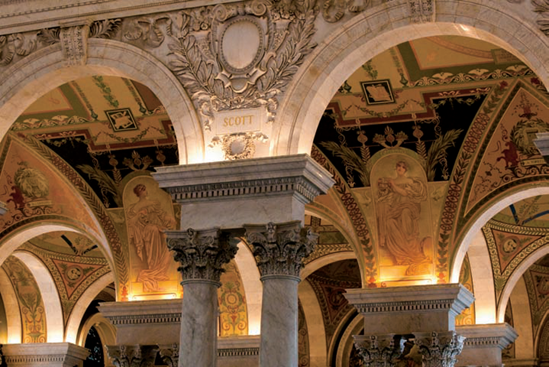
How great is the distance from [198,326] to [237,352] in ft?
20.6

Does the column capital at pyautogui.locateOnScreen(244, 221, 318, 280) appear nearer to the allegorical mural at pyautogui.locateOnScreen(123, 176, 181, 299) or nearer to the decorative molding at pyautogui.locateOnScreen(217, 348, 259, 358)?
the allegorical mural at pyautogui.locateOnScreen(123, 176, 181, 299)

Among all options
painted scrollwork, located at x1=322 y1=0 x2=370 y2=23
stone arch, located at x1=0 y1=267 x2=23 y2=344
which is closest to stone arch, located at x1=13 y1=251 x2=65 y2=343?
stone arch, located at x1=0 y1=267 x2=23 y2=344

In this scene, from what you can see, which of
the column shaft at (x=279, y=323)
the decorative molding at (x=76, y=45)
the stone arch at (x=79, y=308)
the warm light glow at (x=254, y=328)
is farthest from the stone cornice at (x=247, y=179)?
the stone arch at (x=79, y=308)

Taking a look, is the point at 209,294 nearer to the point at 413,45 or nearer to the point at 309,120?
the point at 309,120

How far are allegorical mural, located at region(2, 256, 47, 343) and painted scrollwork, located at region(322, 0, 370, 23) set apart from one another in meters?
9.63

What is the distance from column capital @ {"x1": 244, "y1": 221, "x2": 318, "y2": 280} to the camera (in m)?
9.88

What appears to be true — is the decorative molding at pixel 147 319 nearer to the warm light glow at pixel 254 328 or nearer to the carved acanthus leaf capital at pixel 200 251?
the warm light glow at pixel 254 328

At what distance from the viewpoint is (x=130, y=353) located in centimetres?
1465

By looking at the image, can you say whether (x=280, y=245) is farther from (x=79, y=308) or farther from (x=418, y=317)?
(x=79, y=308)

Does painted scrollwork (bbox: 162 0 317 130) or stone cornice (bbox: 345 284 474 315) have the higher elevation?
painted scrollwork (bbox: 162 0 317 130)

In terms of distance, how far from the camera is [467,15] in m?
9.82

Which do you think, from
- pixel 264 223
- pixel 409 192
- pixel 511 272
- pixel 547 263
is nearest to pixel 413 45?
pixel 409 192

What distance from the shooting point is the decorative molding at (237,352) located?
52.8ft

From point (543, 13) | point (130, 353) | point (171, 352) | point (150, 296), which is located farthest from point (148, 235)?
point (543, 13)
